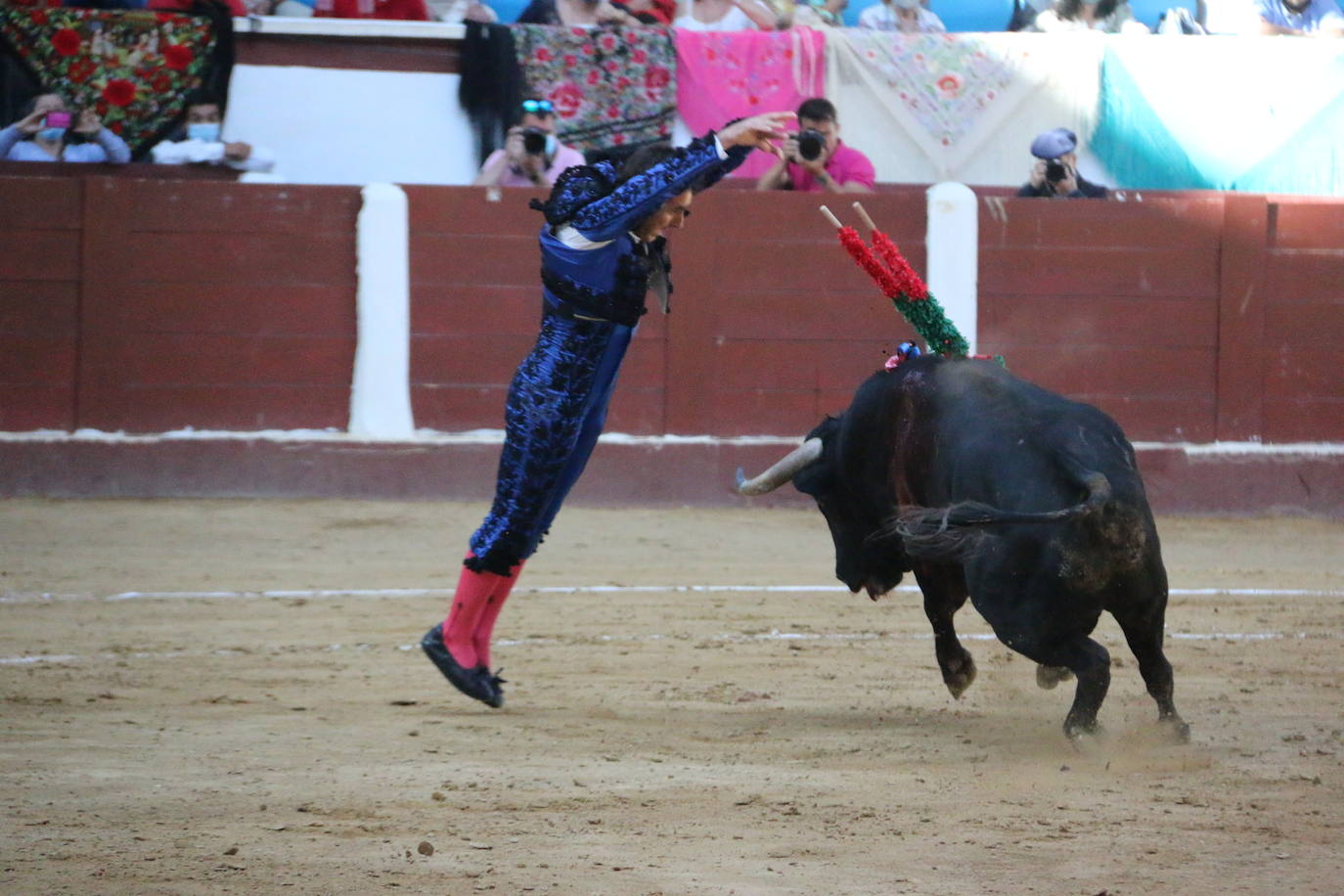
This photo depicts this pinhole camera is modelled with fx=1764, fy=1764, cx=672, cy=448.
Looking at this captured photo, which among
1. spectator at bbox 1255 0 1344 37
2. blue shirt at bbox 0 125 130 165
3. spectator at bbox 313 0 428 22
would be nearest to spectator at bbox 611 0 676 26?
spectator at bbox 313 0 428 22

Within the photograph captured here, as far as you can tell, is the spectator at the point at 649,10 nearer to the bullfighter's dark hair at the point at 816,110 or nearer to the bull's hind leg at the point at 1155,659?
the bullfighter's dark hair at the point at 816,110

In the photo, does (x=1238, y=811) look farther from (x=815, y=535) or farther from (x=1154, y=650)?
(x=815, y=535)

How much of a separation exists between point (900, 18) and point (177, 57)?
3.19m

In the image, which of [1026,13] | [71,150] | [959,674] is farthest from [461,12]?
[959,674]

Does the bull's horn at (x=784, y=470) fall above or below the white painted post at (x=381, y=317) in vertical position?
above

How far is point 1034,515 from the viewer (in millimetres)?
2885

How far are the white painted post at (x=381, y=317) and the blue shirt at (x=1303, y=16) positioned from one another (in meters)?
4.19

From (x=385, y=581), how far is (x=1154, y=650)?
8.96 ft

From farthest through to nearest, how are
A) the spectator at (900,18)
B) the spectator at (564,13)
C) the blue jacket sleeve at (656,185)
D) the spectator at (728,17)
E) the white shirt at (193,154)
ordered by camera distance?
the spectator at (900,18) < the spectator at (728,17) < the spectator at (564,13) < the white shirt at (193,154) < the blue jacket sleeve at (656,185)

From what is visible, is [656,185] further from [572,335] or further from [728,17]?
[728,17]

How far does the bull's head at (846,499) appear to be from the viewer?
11.7 feet

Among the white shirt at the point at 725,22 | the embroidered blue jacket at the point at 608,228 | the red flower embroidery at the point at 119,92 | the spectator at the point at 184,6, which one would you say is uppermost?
the embroidered blue jacket at the point at 608,228

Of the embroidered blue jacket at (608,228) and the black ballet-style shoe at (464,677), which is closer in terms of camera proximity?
the embroidered blue jacket at (608,228)

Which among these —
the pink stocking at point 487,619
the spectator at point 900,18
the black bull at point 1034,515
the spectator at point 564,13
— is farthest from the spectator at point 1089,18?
the pink stocking at point 487,619
